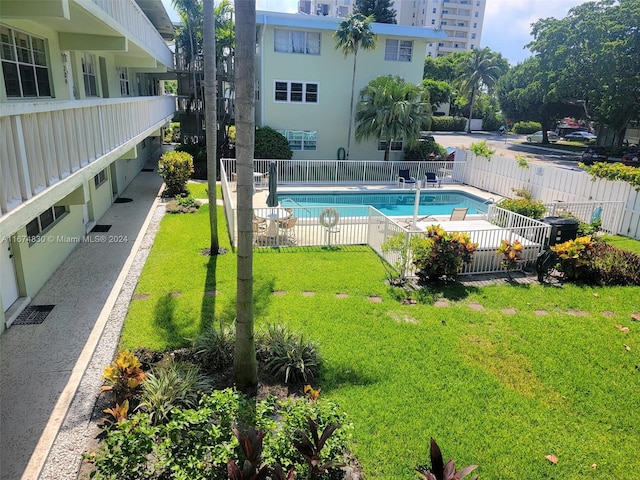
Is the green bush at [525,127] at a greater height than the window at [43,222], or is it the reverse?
the green bush at [525,127]

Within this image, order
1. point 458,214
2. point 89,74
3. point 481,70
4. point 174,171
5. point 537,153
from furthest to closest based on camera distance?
point 481,70 → point 537,153 → point 174,171 → point 458,214 → point 89,74

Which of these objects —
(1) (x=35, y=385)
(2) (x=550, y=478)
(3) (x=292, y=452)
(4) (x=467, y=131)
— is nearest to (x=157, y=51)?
(1) (x=35, y=385)

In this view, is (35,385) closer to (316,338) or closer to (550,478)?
(316,338)

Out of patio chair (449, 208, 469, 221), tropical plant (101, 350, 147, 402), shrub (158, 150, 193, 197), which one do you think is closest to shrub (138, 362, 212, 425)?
tropical plant (101, 350, 147, 402)

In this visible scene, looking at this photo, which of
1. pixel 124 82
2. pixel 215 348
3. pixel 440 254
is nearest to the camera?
pixel 215 348

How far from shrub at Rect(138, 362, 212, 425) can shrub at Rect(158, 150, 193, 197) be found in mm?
13077

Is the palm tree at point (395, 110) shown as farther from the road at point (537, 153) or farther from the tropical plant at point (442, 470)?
the tropical plant at point (442, 470)

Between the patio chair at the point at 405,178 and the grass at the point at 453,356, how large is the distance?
12645mm

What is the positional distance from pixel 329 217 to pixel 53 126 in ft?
27.9

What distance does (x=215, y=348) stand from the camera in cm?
710

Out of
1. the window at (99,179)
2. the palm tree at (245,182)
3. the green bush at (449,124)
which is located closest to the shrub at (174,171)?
the window at (99,179)

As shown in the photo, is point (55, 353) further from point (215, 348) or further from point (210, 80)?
point (210, 80)

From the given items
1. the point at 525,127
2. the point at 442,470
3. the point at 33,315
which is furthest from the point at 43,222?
the point at 525,127

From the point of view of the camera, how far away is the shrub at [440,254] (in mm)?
10617
